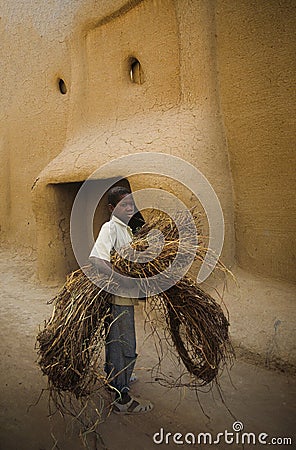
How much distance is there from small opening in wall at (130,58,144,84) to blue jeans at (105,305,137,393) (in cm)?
361

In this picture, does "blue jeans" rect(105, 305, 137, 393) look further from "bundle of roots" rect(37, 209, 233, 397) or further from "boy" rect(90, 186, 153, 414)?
"bundle of roots" rect(37, 209, 233, 397)

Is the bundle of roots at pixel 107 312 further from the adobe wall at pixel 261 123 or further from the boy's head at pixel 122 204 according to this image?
the adobe wall at pixel 261 123

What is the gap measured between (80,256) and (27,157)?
8.22 feet

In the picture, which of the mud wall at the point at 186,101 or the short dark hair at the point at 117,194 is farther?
the mud wall at the point at 186,101

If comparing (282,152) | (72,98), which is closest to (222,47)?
(282,152)

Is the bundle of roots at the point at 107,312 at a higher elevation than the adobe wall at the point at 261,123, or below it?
below

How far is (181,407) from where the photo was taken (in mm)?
2941

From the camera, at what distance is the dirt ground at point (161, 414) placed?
2.55 metres

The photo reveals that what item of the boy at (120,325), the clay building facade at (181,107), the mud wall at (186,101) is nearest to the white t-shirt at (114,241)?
the boy at (120,325)

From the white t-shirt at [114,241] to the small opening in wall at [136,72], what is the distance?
3244mm

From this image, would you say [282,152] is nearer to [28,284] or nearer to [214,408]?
[214,408]

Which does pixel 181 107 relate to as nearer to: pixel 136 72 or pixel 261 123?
pixel 261 123

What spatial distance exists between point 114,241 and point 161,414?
117 cm

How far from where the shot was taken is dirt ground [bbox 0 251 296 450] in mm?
2555
